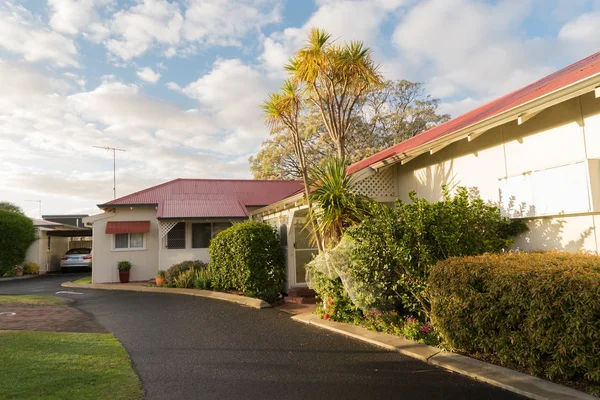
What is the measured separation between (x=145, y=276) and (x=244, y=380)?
14.4 metres

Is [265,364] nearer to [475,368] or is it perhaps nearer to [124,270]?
[475,368]

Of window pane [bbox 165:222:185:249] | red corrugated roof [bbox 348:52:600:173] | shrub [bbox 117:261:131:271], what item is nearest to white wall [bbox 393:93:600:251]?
red corrugated roof [bbox 348:52:600:173]

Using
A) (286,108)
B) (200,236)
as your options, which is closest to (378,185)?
(286,108)

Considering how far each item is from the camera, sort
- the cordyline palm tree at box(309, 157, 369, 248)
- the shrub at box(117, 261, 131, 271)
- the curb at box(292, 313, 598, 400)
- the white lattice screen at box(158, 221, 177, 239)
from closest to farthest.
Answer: the curb at box(292, 313, 598, 400) → the cordyline palm tree at box(309, 157, 369, 248) → the white lattice screen at box(158, 221, 177, 239) → the shrub at box(117, 261, 131, 271)

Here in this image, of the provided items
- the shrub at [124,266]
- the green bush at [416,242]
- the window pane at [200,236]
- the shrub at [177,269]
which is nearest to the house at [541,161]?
the green bush at [416,242]

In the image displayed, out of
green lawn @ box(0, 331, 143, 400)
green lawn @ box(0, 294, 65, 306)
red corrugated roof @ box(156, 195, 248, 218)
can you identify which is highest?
red corrugated roof @ box(156, 195, 248, 218)

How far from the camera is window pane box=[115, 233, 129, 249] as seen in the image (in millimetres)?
18047

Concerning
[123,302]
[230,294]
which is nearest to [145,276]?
[123,302]

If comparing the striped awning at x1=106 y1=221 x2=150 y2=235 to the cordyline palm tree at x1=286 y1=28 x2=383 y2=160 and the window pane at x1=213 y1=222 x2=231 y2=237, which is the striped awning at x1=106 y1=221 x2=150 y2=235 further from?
the cordyline palm tree at x1=286 y1=28 x2=383 y2=160

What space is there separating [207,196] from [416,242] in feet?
46.9

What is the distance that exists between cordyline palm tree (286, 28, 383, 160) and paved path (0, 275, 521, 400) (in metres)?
4.97

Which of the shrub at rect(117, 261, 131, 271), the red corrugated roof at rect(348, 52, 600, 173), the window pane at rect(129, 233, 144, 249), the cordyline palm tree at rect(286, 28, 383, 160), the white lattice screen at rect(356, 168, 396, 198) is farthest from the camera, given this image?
the window pane at rect(129, 233, 144, 249)

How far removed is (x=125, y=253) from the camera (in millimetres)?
17891

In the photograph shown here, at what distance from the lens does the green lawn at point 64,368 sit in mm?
4508
